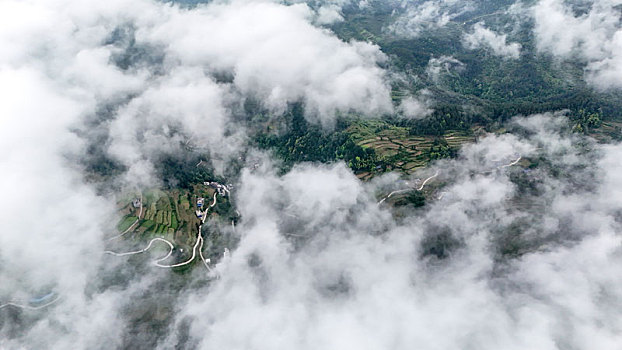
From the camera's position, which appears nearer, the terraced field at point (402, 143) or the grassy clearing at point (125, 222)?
the grassy clearing at point (125, 222)

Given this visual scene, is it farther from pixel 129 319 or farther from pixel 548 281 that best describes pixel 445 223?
pixel 129 319

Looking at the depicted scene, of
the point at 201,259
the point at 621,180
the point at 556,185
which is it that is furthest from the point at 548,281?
the point at 201,259

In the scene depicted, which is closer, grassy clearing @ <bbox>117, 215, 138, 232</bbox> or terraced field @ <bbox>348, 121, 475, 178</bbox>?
grassy clearing @ <bbox>117, 215, 138, 232</bbox>

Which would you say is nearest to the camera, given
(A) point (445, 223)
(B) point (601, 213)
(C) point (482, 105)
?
(B) point (601, 213)

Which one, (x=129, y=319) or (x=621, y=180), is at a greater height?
(x=621, y=180)

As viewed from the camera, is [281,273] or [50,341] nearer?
[50,341]

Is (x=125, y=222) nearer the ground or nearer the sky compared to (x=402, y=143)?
nearer the ground

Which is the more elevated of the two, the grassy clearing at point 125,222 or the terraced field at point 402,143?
the terraced field at point 402,143

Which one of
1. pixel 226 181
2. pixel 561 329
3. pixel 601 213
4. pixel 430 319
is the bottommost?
pixel 226 181

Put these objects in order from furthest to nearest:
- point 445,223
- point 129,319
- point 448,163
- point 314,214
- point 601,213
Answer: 1. point 448,163
2. point 314,214
3. point 445,223
4. point 601,213
5. point 129,319

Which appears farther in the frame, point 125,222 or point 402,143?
point 402,143
